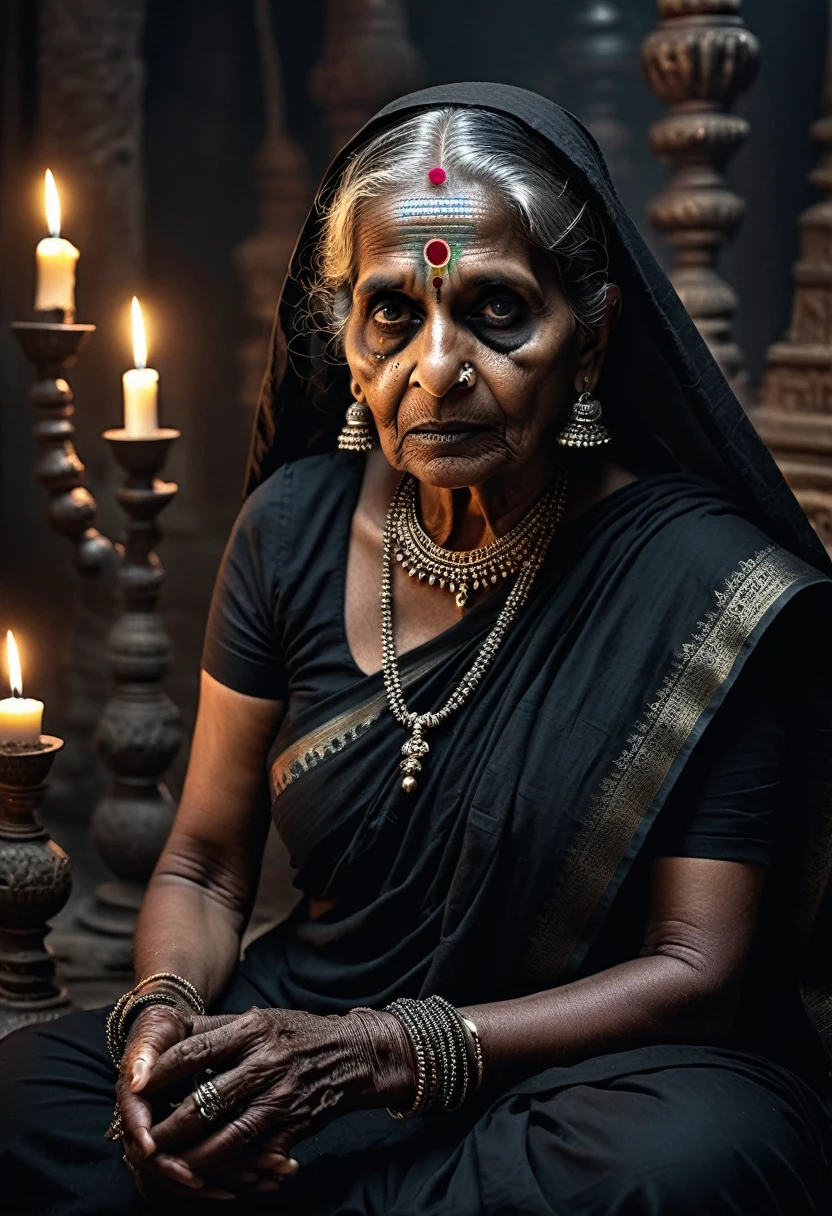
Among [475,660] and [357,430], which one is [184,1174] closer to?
[475,660]

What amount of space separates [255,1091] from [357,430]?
0.92 meters

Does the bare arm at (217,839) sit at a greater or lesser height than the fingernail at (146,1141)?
greater

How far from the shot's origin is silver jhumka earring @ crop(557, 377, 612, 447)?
2215 millimetres

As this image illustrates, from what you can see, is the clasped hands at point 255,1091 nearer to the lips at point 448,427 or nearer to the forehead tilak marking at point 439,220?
the lips at point 448,427

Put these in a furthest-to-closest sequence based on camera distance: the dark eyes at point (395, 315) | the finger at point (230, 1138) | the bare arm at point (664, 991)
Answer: the dark eyes at point (395, 315)
the bare arm at point (664, 991)
the finger at point (230, 1138)

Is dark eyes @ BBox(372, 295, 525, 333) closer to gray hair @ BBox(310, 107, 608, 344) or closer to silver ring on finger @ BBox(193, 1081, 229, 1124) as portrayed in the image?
gray hair @ BBox(310, 107, 608, 344)

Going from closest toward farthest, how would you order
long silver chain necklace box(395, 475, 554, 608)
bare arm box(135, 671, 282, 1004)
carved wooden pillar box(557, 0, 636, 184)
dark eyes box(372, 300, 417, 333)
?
dark eyes box(372, 300, 417, 333)
long silver chain necklace box(395, 475, 554, 608)
bare arm box(135, 671, 282, 1004)
carved wooden pillar box(557, 0, 636, 184)

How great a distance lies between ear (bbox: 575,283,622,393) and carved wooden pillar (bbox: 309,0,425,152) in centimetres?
266

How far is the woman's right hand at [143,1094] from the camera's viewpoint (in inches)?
76.6

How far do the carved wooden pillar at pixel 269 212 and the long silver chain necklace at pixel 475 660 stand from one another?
2.84m

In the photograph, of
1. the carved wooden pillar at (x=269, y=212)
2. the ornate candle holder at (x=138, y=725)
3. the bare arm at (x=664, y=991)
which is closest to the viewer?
the bare arm at (x=664, y=991)

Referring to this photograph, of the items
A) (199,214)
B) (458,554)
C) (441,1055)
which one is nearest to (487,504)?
(458,554)

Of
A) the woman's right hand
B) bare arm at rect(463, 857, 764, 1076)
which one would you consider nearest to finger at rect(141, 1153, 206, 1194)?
the woman's right hand

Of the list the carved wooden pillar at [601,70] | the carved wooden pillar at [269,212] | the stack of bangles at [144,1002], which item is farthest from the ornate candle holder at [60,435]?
the carved wooden pillar at [601,70]
